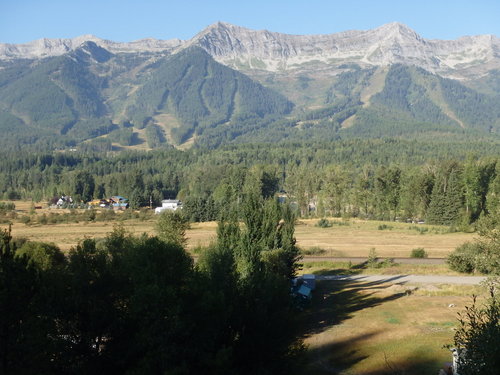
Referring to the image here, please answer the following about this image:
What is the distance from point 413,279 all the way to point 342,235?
3800 centimetres

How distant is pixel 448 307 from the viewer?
141ft

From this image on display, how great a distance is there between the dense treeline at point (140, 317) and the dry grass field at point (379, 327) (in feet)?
30.4

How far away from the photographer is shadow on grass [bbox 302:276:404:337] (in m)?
39.6

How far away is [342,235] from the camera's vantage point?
93.1m

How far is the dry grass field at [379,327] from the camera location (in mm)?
30359

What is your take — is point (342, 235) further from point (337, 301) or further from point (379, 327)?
point (379, 327)

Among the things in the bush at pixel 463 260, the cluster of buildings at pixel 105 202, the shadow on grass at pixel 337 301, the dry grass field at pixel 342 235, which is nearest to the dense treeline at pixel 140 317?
the shadow on grass at pixel 337 301

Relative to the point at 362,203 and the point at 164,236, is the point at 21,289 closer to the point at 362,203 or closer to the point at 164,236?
the point at 164,236

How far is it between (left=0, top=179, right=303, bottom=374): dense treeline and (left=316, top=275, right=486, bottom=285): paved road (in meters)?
33.0

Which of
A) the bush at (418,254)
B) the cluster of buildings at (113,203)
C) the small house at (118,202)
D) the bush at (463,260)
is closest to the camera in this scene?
the bush at (463,260)

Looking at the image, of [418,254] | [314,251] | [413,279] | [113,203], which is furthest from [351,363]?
[113,203]

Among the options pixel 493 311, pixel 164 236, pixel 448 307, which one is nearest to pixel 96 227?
pixel 164 236

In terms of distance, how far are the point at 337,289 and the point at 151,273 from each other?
34673 mm

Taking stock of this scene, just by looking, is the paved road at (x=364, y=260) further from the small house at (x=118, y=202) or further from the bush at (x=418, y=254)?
the small house at (x=118, y=202)
